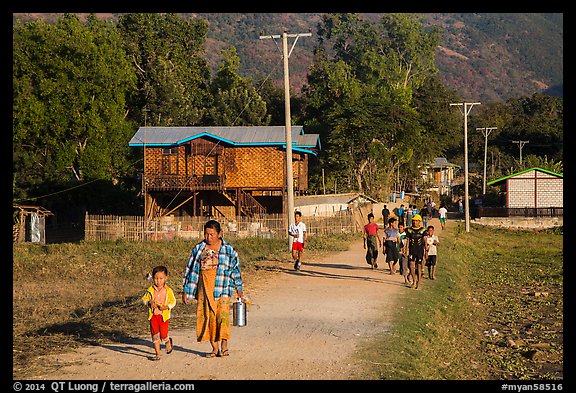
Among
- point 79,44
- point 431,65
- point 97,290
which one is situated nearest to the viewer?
point 97,290

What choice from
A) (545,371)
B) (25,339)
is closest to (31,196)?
(25,339)

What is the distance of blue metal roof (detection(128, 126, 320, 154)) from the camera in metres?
43.7

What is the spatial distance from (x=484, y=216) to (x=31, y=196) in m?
26.4

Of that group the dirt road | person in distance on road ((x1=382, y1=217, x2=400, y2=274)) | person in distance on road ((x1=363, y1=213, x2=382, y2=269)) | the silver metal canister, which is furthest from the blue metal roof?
the silver metal canister

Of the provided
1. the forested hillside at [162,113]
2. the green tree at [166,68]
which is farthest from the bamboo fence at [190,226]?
the green tree at [166,68]

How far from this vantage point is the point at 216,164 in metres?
44.2

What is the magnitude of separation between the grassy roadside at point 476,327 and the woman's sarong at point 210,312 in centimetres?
195

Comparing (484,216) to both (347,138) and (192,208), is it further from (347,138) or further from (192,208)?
(192,208)

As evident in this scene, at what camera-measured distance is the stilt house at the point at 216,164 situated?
43719 mm

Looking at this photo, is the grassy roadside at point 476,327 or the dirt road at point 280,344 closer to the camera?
the dirt road at point 280,344

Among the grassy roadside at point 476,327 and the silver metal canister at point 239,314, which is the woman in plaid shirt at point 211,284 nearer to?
the silver metal canister at point 239,314

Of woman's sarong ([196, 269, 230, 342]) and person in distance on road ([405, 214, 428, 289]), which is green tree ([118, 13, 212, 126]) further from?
woman's sarong ([196, 269, 230, 342])

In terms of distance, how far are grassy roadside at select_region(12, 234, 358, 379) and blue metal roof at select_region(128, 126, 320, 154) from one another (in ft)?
25.0

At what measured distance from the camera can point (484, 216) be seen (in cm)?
5141
